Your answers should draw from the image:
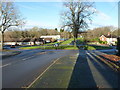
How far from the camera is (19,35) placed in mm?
105312

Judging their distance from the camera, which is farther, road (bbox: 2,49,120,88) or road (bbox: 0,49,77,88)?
road (bbox: 0,49,77,88)

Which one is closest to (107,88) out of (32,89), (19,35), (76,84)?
(76,84)

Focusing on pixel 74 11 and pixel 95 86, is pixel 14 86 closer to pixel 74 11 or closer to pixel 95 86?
pixel 95 86

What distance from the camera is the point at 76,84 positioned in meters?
6.11

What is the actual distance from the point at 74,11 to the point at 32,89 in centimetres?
3410

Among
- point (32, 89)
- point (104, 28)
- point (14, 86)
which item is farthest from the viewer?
point (104, 28)

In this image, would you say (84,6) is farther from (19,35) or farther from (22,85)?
(19,35)

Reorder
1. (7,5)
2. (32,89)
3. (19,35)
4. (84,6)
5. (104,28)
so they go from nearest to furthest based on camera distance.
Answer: (32,89), (7,5), (84,6), (19,35), (104,28)

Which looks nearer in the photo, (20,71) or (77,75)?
(77,75)

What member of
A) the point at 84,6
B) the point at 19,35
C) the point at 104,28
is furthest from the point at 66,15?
the point at 104,28

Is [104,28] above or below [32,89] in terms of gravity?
above

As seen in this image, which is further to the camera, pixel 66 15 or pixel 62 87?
pixel 66 15

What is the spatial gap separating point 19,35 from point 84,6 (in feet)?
261

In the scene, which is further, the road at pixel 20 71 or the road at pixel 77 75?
the road at pixel 20 71
